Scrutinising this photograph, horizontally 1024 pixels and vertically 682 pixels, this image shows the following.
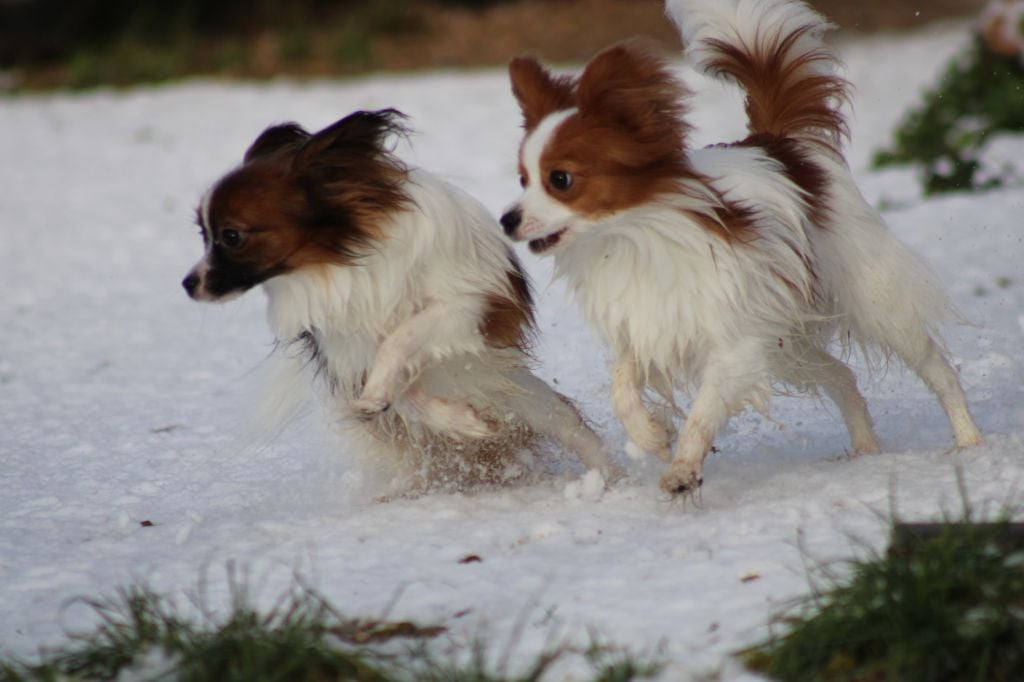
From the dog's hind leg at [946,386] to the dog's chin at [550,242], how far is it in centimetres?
157

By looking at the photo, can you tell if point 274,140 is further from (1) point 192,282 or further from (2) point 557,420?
(2) point 557,420

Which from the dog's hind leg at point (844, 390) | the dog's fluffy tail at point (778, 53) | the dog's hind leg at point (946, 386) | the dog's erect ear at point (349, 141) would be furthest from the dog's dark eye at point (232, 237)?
the dog's hind leg at point (946, 386)

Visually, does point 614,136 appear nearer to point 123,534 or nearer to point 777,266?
point 777,266

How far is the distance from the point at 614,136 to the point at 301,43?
12550 millimetres

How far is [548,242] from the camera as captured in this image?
14.4 feet

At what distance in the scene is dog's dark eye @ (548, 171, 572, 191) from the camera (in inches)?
171

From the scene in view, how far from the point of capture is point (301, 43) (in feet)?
53.2

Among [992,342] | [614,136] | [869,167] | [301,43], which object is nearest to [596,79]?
[614,136]

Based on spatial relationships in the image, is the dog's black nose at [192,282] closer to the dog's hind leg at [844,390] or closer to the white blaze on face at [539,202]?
the white blaze on face at [539,202]

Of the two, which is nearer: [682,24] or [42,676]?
[42,676]

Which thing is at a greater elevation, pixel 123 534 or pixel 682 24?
pixel 682 24

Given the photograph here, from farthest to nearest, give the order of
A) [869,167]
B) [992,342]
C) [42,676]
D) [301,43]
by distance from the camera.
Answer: [301,43], [869,167], [992,342], [42,676]

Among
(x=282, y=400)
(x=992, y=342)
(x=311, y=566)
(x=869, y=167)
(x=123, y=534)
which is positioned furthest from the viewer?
(x=869, y=167)

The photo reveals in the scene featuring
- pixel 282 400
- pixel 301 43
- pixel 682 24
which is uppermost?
pixel 301 43
